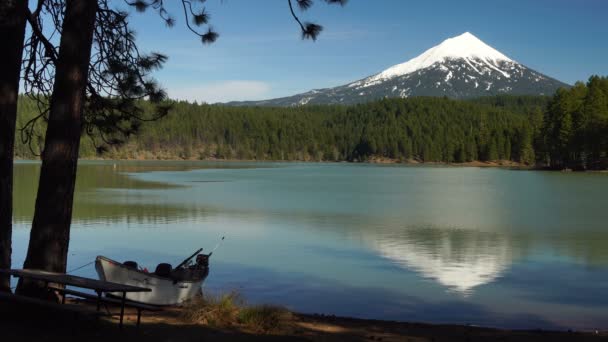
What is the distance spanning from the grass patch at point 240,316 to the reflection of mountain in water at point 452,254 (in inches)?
254

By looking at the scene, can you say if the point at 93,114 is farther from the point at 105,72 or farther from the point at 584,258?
the point at 584,258

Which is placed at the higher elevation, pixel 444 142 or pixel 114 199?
pixel 444 142

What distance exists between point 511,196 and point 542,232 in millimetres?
20298

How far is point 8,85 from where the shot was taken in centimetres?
771

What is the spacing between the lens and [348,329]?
9.62 m

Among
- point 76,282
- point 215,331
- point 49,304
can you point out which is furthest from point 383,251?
point 49,304

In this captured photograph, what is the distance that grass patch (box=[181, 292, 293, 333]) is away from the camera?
8.73 m

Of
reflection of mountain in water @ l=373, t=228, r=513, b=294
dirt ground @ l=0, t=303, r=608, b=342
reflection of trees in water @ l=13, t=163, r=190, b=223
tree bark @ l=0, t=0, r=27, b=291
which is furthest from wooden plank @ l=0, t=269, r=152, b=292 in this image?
reflection of trees in water @ l=13, t=163, r=190, b=223

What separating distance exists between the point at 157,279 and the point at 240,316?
3.23m

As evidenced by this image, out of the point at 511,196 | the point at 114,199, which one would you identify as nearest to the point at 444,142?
the point at 511,196

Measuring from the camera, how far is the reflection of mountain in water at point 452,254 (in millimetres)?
15562

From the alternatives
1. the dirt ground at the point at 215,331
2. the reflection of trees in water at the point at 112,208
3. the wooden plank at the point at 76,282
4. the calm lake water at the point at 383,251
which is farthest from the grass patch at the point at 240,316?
the reflection of trees in water at the point at 112,208

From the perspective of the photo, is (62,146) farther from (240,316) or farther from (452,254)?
(452,254)

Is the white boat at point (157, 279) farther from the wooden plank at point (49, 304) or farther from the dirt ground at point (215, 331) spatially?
the wooden plank at point (49, 304)
